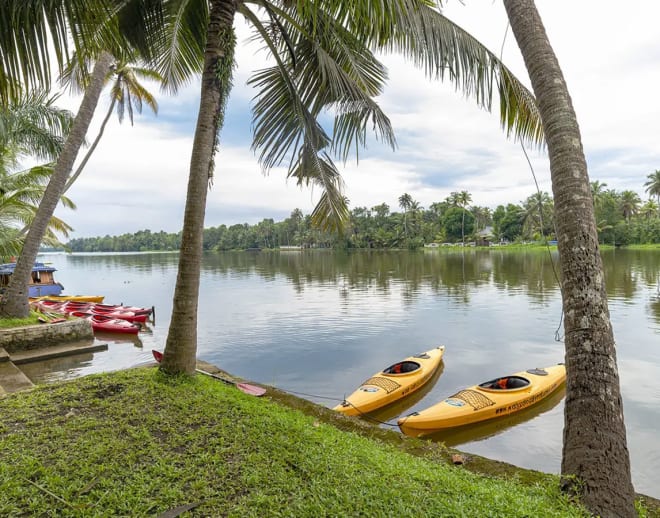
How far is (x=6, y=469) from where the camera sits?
292 cm

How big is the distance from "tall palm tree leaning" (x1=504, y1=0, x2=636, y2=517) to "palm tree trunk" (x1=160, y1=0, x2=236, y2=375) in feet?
12.1

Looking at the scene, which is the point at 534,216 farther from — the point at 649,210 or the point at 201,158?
the point at 201,158

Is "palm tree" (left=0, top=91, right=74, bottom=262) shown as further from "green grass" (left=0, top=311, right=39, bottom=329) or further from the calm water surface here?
the calm water surface

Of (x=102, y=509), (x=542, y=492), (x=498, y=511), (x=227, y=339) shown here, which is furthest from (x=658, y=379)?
(x=227, y=339)

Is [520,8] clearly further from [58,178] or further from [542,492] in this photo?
[58,178]

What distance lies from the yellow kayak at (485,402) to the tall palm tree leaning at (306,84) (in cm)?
386

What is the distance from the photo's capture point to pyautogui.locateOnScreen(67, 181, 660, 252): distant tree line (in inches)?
2293

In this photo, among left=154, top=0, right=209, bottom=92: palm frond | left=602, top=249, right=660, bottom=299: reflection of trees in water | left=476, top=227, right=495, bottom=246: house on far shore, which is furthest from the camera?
left=476, top=227, right=495, bottom=246: house on far shore

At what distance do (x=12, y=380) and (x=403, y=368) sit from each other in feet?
24.7

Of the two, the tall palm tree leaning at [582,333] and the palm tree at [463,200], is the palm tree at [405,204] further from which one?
the tall palm tree leaning at [582,333]

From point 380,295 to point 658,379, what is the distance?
1425cm

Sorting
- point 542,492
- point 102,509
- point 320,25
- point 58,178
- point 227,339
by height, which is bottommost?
point 227,339

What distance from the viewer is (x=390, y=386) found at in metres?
8.23


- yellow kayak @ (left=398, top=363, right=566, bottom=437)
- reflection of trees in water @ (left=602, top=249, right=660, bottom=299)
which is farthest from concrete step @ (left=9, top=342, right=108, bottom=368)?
reflection of trees in water @ (left=602, top=249, right=660, bottom=299)
